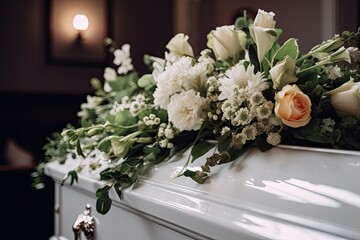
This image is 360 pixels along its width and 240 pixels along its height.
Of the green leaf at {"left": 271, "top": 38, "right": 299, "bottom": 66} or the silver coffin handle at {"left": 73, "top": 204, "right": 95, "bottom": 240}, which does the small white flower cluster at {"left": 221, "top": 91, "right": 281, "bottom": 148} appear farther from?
the silver coffin handle at {"left": 73, "top": 204, "right": 95, "bottom": 240}

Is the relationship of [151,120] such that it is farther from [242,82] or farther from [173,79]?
[242,82]

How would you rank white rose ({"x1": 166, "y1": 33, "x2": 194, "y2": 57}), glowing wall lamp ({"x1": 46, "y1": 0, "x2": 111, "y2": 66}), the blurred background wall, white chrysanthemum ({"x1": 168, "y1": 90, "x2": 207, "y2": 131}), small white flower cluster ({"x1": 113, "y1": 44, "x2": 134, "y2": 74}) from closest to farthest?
white chrysanthemum ({"x1": 168, "y1": 90, "x2": 207, "y2": 131})
white rose ({"x1": 166, "y1": 33, "x2": 194, "y2": 57})
small white flower cluster ({"x1": 113, "y1": 44, "x2": 134, "y2": 74})
the blurred background wall
glowing wall lamp ({"x1": 46, "y1": 0, "x2": 111, "y2": 66})

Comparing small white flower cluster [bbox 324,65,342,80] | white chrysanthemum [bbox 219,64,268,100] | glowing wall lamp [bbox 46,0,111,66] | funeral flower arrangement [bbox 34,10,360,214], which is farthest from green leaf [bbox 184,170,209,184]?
glowing wall lamp [bbox 46,0,111,66]

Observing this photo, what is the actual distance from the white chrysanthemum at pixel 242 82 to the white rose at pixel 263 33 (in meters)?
0.03

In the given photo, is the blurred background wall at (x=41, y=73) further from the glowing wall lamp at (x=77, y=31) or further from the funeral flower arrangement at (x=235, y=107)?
the funeral flower arrangement at (x=235, y=107)

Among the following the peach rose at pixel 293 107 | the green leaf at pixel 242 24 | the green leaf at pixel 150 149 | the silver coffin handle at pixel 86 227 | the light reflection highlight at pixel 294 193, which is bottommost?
the silver coffin handle at pixel 86 227

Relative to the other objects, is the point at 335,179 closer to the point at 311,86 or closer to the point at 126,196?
the point at 311,86

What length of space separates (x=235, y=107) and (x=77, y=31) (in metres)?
2.67

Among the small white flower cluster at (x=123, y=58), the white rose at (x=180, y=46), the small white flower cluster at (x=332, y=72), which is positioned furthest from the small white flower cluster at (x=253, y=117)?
the small white flower cluster at (x=123, y=58)

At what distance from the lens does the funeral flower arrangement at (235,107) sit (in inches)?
23.4

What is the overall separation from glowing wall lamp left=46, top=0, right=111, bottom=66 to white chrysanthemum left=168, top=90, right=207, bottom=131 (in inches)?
99.0

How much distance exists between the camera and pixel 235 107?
0.62m

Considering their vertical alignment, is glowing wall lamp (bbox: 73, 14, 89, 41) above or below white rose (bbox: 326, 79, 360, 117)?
above

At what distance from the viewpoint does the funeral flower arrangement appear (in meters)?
0.59
